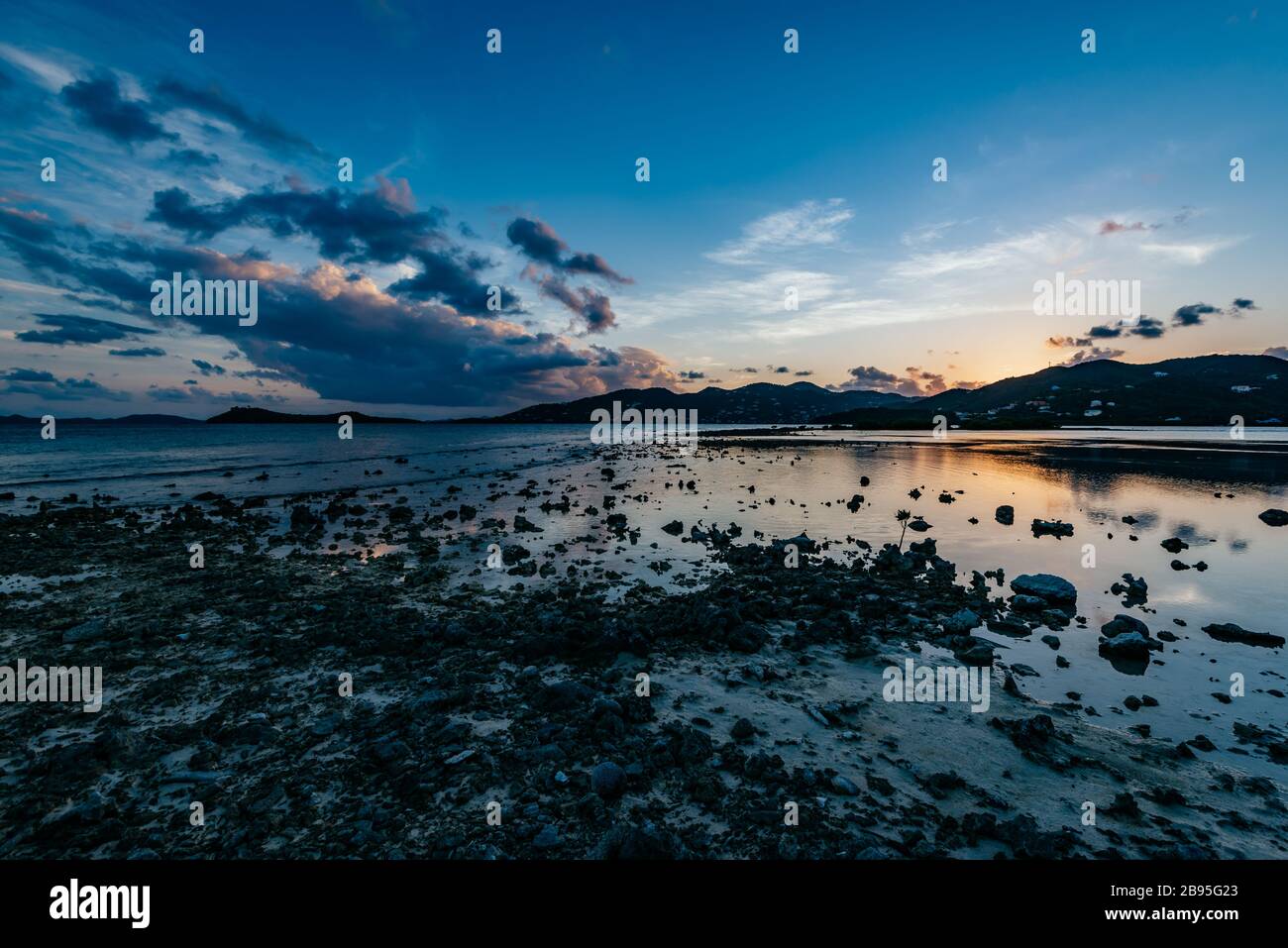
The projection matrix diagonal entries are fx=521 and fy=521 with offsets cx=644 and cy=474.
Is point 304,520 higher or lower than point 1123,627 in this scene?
higher

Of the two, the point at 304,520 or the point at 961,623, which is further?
the point at 304,520

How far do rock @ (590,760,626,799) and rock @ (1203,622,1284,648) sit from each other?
16.7 m

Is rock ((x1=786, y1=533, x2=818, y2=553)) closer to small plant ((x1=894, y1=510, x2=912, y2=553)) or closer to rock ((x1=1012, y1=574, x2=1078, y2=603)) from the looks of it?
small plant ((x1=894, y1=510, x2=912, y2=553))

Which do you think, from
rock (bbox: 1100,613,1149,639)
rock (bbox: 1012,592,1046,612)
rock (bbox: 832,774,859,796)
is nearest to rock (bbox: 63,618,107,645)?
rock (bbox: 832,774,859,796)

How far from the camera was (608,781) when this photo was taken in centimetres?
763

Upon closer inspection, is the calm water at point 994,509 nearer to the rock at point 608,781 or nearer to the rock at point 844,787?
the rock at point 844,787

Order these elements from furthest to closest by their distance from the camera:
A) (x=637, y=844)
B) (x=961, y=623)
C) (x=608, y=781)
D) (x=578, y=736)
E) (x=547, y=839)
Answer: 1. (x=961, y=623)
2. (x=578, y=736)
3. (x=608, y=781)
4. (x=547, y=839)
5. (x=637, y=844)

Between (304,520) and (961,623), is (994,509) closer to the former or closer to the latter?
(961,623)
